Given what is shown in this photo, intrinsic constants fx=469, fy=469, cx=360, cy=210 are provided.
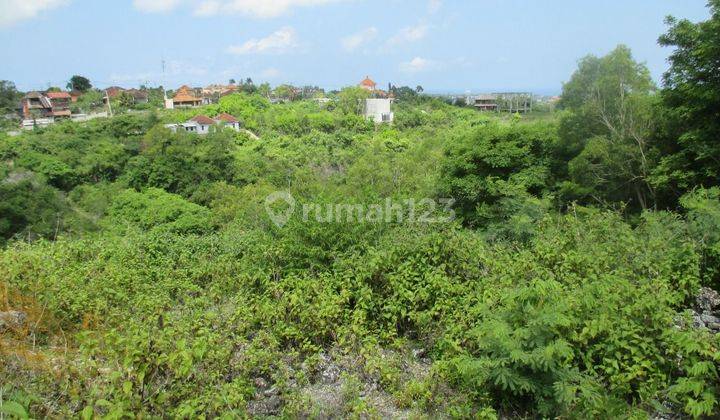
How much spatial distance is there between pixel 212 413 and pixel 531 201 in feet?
21.8

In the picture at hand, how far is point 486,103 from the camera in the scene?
5059cm

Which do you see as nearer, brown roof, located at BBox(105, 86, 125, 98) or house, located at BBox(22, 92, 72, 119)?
house, located at BBox(22, 92, 72, 119)

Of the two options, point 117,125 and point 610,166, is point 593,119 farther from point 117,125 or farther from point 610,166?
point 117,125

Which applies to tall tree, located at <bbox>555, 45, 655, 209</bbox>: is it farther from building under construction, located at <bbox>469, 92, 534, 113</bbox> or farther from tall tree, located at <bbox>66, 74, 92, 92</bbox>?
tall tree, located at <bbox>66, 74, 92, 92</bbox>

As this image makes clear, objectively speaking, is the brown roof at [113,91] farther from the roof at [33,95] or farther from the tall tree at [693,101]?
the tall tree at [693,101]

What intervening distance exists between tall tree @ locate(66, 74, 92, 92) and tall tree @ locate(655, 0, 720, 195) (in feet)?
183

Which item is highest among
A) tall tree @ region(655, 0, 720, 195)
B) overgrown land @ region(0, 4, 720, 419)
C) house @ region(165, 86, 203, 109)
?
house @ region(165, 86, 203, 109)

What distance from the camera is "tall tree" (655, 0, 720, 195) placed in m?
6.91

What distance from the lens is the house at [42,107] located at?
36656mm

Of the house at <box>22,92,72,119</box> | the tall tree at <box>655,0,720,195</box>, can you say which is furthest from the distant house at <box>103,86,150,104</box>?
the tall tree at <box>655,0,720,195</box>

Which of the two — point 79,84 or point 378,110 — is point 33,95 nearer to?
point 79,84

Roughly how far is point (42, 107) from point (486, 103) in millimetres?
41255

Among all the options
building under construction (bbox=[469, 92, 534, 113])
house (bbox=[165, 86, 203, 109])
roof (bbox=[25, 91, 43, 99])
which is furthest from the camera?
house (bbox=[165, 86, 203, 109])

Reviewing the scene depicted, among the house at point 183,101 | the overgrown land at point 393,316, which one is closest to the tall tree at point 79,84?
the house at point 183,101
